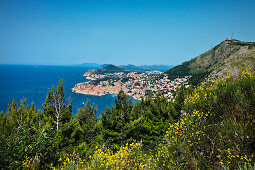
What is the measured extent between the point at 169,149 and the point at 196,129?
3.79 ft

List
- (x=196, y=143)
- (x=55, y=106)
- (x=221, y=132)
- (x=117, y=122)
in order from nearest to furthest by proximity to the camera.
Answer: (x=221, y=132) < (x=196, y=143) < (x=117, y=122) < (x=55, y=106)

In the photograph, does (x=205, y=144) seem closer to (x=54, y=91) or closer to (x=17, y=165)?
(x=17, y=165)

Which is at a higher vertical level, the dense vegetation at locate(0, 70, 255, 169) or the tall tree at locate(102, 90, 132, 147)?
the dense vegetation at locate(0, 70, 255, 169)

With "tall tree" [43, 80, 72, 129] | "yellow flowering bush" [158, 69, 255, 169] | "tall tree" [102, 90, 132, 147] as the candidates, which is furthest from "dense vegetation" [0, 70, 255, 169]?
"tall tree" [43, 80, 72, 129]

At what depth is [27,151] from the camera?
19.8 feet

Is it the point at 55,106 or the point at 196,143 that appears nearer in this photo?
the point at 196,143

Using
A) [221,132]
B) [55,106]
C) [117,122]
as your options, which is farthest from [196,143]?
[55,106]

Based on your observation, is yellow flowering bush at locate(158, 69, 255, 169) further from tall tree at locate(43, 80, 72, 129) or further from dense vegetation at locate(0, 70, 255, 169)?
tall tree at locate(43, 80, 72, 129)

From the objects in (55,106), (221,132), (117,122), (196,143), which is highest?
(221,132)

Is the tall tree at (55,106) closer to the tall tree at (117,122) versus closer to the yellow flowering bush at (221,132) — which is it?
the tall tree at (117,122)

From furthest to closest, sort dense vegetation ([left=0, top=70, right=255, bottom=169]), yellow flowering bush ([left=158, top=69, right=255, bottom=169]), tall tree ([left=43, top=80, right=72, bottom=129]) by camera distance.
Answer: tall tree ([left=43, top=80, right=72, bottom=129]), dense vegetation ([left=0, top=70, right=255, bottom=169]), yellow flowering bush ([left=158, top=69, right=255, bottom=169])

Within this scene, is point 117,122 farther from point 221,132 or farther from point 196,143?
point 221,132

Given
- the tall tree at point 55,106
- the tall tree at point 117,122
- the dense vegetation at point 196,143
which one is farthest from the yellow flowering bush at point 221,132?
the tall tree at point 55,106

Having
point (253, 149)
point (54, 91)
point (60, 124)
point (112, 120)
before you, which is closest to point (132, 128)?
point (112, 120)
